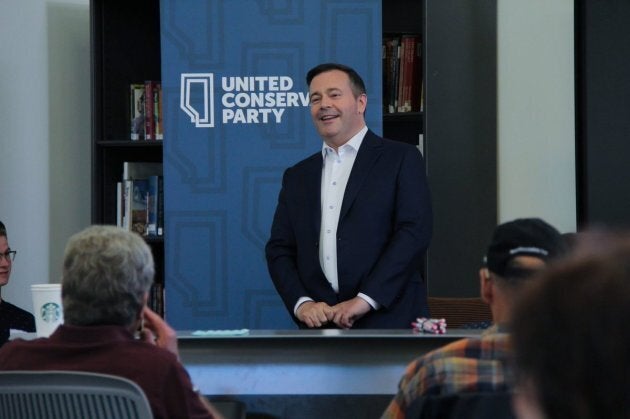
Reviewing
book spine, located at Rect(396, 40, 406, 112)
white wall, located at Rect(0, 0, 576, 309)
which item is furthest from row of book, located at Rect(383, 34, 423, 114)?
white wall, located at Rect(0, 0, 576, 309)

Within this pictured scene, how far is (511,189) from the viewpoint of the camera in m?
5.09

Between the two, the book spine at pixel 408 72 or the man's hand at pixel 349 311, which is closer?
the man's hand at pixel 349 311

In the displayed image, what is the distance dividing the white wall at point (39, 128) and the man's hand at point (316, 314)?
2585 mm

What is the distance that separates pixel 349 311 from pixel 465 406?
5.92ft

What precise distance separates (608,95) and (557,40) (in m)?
0.39

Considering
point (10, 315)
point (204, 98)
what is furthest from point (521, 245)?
point (204, 98)

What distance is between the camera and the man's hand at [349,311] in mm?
3230

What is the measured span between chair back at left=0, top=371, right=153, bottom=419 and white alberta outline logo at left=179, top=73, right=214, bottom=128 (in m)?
3.22

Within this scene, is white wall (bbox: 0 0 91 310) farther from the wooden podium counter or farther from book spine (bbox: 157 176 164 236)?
the wooden podium counter

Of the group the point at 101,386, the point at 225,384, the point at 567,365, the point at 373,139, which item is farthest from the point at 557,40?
the point at 567,365

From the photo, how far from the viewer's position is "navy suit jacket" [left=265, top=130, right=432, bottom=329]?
337 cm

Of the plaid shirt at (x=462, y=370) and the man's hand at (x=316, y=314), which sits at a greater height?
the plaid shirt at (x=462, y=370)

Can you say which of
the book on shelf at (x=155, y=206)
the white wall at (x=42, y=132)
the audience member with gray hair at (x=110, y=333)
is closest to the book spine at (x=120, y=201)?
the book on shelf at (x=155, y=206)

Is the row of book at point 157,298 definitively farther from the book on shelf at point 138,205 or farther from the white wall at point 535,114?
the white wall at point 535,114
